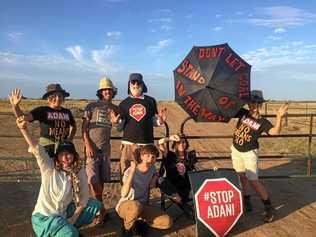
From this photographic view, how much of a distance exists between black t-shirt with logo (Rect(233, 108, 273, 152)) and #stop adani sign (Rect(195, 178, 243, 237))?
0.81 meters

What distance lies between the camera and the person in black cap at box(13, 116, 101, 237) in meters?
4.57

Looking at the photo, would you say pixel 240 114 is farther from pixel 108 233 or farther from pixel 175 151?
pixel 108 233

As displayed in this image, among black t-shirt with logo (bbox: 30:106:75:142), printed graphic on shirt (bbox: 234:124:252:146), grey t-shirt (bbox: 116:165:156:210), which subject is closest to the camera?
black t-shirt with logo (bbox: 30:106:75:142)

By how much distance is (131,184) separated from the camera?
5305 mm

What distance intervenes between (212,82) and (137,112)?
1126mm

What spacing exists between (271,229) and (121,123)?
2453 millimetres

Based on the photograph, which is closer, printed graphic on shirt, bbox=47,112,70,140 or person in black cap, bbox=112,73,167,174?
printed graphic on shirt, bbox=47,112,70,140

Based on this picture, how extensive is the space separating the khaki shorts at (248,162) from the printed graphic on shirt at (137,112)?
164cm

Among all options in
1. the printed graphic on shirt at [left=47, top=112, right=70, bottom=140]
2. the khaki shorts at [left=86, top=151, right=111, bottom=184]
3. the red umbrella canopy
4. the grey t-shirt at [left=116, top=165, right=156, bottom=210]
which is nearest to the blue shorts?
the grey t-shirt at [left=116, top=165, right=156, bottom=210]

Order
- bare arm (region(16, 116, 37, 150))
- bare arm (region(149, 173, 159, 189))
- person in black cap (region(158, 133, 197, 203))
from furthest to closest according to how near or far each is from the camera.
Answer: person in black cap (region(158, 133, 197, 203)) → bare arm (region(149, 173, 159, 189)) → bare arm (region(16, 116, 37, 150))

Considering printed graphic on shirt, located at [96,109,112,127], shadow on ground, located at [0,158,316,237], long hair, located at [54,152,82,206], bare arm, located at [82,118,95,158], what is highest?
printed graphic on shirt, located at [96,109,112,127]

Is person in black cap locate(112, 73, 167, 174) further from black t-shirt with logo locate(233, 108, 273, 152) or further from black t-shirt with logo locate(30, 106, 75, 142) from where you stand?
black t-shirt with logo locate(233, 108, 273, 152)

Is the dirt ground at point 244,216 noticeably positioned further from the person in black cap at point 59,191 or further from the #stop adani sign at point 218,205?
the person in black cap at point 59,191

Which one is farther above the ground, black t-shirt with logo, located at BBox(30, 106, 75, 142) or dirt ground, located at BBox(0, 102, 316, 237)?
black t-shirt with logo, located at BBox(30, 106, 75, 142)
